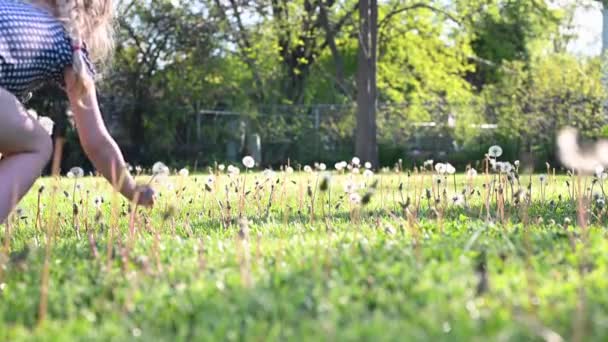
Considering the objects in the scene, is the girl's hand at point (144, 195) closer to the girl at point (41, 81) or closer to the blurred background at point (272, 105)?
the girl at point (41, 81)

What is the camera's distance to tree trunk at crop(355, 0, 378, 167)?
19.6 metres

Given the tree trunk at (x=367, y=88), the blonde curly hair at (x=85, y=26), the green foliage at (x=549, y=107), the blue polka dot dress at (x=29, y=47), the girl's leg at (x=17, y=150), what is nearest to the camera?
the girl's leg at (x=17, y=150)

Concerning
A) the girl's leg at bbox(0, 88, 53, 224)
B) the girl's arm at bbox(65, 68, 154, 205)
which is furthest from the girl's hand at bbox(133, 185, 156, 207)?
the girl's leg at bbox(0, 88, 53, 224)

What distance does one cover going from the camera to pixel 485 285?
2.32 meters

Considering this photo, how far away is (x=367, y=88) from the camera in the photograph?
20000 millimetres

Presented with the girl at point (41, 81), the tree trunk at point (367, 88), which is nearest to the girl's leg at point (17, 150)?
the girl at point (41, 81)

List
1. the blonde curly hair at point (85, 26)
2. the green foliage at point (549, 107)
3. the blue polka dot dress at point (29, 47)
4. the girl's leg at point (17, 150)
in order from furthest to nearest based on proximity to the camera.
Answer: the green foliage at point (549, 107), the blonde curly hair at point (85, 26), the blue polka dot dress at point (29, 47), the girl's leg at point (17, 150)

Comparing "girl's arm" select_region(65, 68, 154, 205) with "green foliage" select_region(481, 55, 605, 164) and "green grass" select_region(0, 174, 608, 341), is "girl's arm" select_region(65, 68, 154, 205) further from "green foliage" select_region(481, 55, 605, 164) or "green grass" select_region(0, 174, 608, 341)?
"green foliage" select_region(481, 55, 605, 164)

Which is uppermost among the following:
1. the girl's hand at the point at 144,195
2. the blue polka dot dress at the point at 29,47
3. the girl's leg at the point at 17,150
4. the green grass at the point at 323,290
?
the blue polka dot dress at the point at 29,47

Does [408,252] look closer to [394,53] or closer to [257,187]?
[257,187]

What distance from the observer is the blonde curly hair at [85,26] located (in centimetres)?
388

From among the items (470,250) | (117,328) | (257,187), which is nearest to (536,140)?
(257,187)

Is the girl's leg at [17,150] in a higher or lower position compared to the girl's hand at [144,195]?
higher

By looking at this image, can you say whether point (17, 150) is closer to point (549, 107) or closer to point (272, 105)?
point (549, 107)
